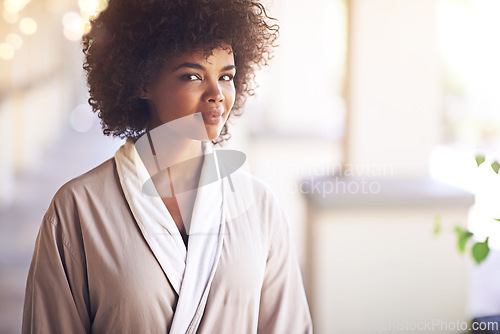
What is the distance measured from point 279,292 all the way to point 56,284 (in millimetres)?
390

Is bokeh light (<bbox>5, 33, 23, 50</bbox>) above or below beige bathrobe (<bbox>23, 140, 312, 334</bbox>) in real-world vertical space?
above

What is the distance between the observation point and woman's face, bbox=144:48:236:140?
816mm

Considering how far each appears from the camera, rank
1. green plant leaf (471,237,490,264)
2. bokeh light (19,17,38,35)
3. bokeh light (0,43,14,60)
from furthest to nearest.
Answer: bokeh light (19,17,38,35) < bokeh light (0,43,14,60) < green plant leaf (471,237,490,264)

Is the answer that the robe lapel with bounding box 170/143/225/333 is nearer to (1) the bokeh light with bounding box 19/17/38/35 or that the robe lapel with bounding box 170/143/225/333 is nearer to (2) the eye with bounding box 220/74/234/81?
(2) the eye with bounding box 220/74/234/81

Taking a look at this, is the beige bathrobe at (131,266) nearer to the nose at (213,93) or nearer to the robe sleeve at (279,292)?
the robe sleeve at (279,292)

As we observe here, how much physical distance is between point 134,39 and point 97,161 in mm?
308

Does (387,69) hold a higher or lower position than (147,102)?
higher

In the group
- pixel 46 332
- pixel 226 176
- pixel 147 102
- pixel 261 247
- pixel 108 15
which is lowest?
pixel 46 332

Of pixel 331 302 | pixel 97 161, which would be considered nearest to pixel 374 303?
pixel 331 302

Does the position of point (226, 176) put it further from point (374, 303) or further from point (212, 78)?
point (374, 303)

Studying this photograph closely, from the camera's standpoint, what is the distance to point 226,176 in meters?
0.95

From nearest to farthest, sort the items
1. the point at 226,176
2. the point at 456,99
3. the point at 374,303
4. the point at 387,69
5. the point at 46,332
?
the point at 46,332 < the point at 226,176 < the point at 374,303 < the point at 387,69 < the point at 456,99

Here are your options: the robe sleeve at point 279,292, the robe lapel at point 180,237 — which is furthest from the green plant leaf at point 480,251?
the robe lapel at point 180,237

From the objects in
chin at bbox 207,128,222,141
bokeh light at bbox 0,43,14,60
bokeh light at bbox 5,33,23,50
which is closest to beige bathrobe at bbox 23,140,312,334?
chin at bbox 207,128,222,141
